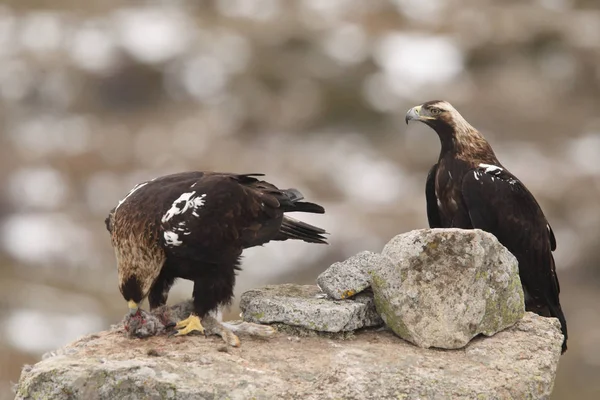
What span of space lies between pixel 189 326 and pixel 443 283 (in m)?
2.41

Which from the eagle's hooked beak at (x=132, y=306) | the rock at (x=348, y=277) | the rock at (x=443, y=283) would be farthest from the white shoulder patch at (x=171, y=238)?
the rock at (x=443, y=283)

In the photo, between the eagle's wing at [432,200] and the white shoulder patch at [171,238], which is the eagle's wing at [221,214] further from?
the eagle's wing at [432,200]

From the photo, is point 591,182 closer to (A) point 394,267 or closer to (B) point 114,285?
(B) point 114,285

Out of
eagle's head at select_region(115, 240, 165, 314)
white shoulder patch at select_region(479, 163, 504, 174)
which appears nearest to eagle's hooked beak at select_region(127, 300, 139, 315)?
eagle's head at select_region(115, 240, 165, 314)

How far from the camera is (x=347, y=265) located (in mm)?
10414

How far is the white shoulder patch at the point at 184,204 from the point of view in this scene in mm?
9367

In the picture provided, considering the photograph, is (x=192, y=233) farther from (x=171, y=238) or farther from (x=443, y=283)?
(x=443, y=283)

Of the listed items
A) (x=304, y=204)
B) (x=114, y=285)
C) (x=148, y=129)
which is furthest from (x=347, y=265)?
(x=148, y=129)

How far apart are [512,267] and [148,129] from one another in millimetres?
41917

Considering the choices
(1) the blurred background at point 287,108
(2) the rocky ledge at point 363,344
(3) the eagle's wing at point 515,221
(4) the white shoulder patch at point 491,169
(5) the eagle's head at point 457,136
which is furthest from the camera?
(1) the blurred background at point 287,108

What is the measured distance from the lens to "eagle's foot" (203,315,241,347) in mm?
9539

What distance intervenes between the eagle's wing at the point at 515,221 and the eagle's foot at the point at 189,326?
311cm

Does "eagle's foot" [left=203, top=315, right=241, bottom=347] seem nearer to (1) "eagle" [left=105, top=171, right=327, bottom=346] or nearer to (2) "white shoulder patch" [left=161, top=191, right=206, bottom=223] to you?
(1) "eagle" [left=105, top=171, right=327, bottom=346]

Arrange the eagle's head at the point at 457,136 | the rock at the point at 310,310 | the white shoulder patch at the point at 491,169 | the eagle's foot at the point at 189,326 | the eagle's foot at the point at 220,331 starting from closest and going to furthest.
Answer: the eagle's foot at the point at 220,331
the eagle's foot at the point at 189,326
the rock at the point at 310,310
the white shoulder patch at the point at 491,169
the eagle's head at the point at 457,136
